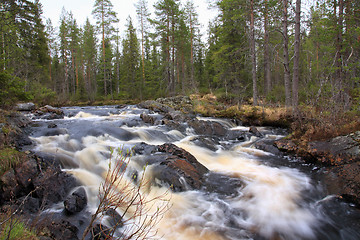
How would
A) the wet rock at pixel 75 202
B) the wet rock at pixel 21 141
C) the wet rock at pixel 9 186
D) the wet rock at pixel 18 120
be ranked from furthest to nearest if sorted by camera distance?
the wet rock at pixel 18 120
the wet rock at pixel 21 141
the wet rock at pixel 75 202
the wet rock at pixel 9 186

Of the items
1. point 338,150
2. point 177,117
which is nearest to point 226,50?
point 177,117

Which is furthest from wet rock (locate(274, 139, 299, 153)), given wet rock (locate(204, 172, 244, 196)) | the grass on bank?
wet rock (locate(204, 172, 244, 196))

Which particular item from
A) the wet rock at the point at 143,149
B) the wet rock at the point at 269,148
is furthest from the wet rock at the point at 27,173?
the wet rock at the point at 269,148

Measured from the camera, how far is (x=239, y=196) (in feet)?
16.8

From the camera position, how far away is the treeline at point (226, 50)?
10984 mm

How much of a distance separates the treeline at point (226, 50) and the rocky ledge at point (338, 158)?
2.10 m

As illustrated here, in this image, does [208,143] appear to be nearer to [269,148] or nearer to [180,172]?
[269,148]

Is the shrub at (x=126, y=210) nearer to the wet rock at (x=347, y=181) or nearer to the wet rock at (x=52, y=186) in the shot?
the wet rock at (x=52, y=186)

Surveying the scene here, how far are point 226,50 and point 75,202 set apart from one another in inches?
809

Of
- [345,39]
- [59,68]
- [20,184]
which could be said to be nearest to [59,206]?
[20,184]

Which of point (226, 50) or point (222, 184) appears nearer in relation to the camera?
point (222, 184)

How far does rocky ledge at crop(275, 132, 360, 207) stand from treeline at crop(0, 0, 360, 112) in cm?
210

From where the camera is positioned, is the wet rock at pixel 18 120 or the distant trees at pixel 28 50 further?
the distant trees at pixel 28 50

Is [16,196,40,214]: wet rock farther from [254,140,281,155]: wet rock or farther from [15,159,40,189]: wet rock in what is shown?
[254,140,281,155]: wet rock
